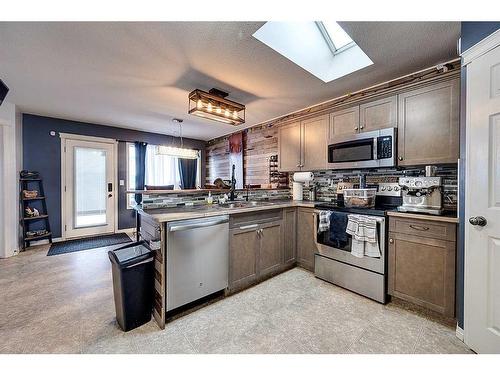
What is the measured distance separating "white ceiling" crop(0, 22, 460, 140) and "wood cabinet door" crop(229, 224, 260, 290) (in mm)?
1703

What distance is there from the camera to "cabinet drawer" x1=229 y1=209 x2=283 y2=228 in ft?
7.35

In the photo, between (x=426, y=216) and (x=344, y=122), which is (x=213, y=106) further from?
(x=426, y=216)

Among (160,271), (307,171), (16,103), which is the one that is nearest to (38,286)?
(160,271)

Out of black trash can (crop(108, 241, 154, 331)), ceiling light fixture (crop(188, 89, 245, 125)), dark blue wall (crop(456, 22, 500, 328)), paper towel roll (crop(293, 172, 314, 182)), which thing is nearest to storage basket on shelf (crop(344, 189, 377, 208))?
paper towel roll (crop(293, 172, 314, 182))

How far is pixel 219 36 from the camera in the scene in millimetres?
1712

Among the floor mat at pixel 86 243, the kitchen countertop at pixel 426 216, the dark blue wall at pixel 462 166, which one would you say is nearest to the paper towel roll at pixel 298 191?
the kitchen countertop at pixel 426 216

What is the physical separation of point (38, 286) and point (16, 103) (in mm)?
2861

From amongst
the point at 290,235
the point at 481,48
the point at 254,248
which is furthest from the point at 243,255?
the point at 481,48

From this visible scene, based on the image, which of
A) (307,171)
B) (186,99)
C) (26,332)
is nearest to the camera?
(26,332)

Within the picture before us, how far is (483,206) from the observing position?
56.3 inches

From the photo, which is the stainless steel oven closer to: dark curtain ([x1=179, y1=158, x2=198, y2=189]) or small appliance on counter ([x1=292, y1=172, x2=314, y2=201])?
→ small appliance on counter ([x1=292, y1=172, x2=314, y2=201])
